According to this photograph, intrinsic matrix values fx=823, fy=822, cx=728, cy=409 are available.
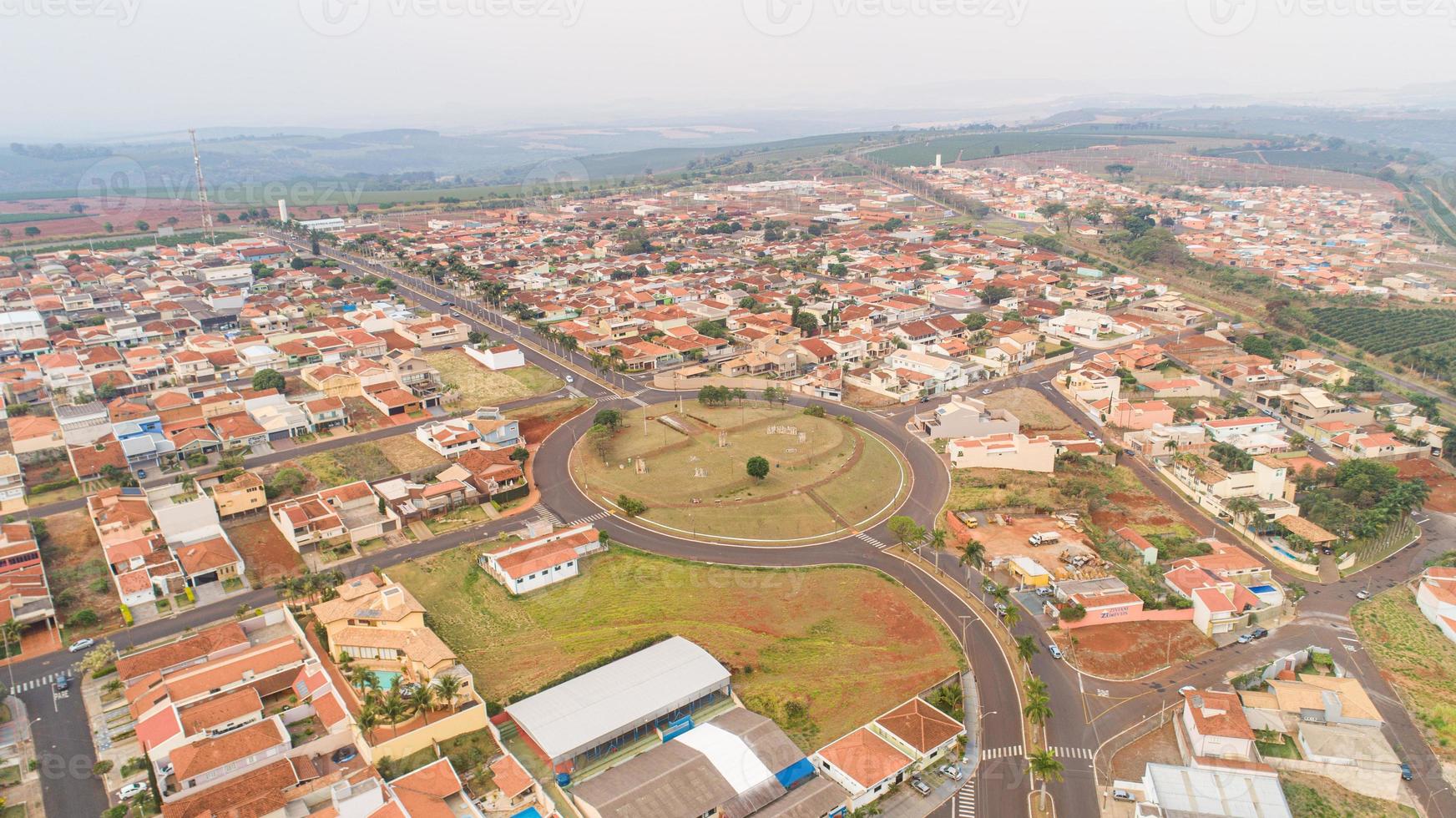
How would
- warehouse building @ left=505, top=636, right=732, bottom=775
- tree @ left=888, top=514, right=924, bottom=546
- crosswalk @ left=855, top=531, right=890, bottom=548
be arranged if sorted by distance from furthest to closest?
crosswalk @ left=855, top=531, right=890, bottom=548
tree @ left=888, top=514, right=924, bottom=546
warehouse building @ left=505, top=636, right=732, bottom=775

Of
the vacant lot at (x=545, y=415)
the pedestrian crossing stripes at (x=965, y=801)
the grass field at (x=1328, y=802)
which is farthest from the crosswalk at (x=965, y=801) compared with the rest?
the vacant lot at (x=545, y=415)

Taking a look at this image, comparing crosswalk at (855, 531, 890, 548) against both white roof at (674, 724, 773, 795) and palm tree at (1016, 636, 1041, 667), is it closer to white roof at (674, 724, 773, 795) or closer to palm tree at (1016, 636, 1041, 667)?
palm tree at (1016, 636, 1041, 667)

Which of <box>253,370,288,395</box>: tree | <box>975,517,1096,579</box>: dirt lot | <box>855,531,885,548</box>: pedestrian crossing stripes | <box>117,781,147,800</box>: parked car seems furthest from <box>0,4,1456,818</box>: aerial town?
<box>253,370,288,395</box>: tree

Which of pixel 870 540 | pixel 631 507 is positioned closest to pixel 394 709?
pixel 631 507

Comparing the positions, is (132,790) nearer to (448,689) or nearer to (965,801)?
(448,689)

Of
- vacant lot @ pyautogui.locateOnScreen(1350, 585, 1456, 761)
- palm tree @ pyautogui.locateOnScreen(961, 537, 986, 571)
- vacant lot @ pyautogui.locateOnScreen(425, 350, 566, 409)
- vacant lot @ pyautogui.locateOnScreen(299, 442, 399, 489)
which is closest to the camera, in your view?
vacant lot @ pyautogui.locateOnScreen(1350, 585, 1456, 761)

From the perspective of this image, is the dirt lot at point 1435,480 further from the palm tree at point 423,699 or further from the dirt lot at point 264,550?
the dirt lot at point 264,550
